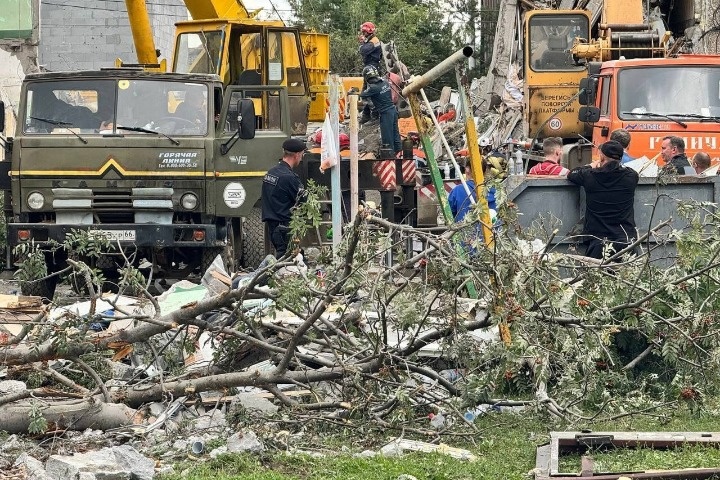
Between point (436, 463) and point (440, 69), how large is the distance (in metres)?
4.32

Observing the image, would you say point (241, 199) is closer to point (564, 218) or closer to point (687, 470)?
point (564, 218)

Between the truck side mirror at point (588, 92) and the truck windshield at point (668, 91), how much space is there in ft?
0.95

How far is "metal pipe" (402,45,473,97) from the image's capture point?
10.1 meters

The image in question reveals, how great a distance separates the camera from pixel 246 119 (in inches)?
512

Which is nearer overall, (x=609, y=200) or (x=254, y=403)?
(x=254, y=403)

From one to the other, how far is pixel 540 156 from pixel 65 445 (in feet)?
41.6

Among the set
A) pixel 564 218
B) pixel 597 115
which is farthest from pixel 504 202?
pixel 597 115

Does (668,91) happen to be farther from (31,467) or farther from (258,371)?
(31,467)

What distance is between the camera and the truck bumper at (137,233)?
1291 cm

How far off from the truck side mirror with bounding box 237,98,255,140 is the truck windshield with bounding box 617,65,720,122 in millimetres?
4469

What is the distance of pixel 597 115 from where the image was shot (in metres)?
14.8

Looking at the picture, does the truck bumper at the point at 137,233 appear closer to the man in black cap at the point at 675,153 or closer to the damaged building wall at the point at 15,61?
the man in black cap at the point at 675,153

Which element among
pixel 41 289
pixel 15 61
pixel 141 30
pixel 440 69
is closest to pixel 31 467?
pixel 440 69

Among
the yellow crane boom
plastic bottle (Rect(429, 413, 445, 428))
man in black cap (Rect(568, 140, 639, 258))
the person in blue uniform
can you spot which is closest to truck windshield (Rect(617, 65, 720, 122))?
the person in blue uniform
